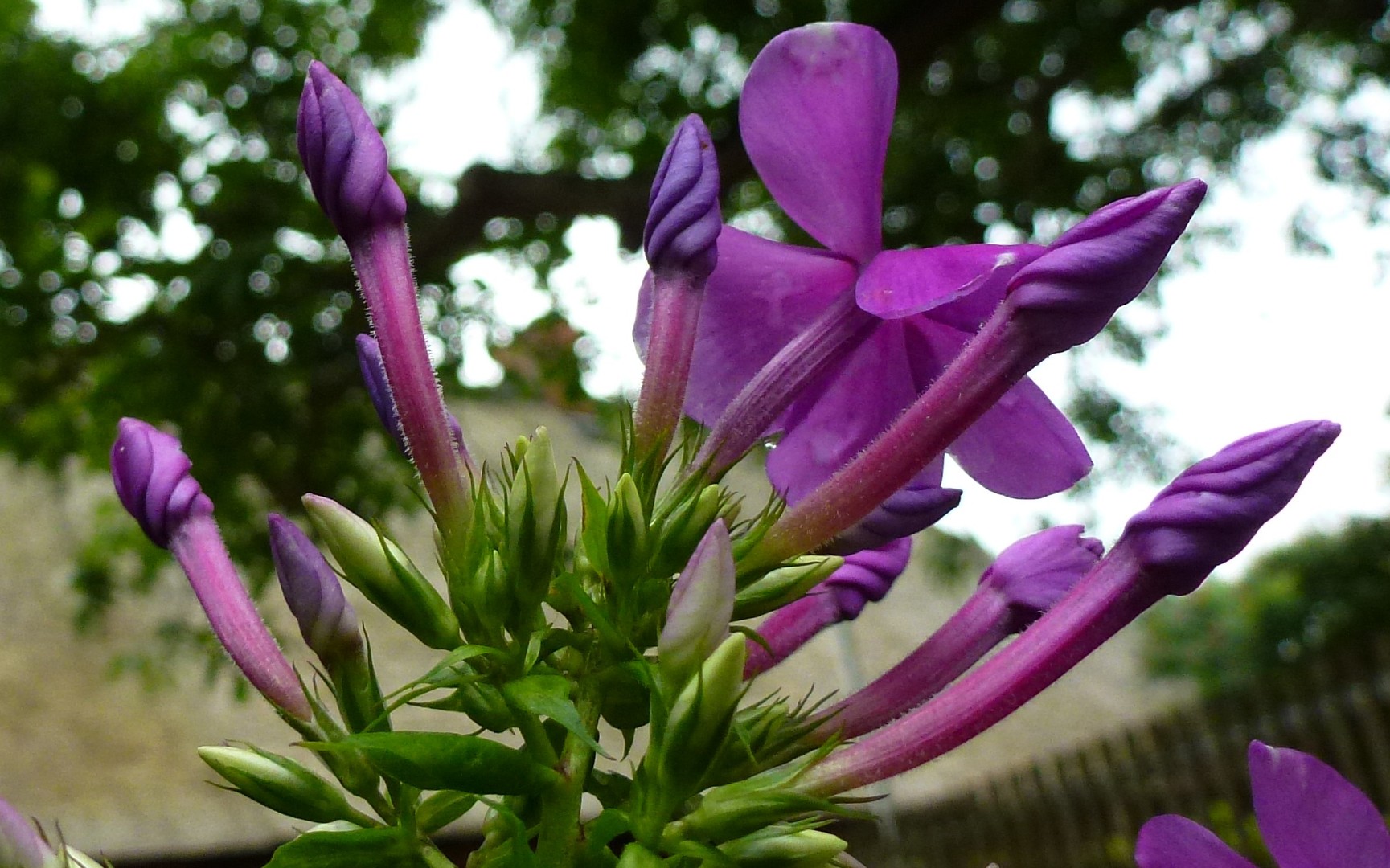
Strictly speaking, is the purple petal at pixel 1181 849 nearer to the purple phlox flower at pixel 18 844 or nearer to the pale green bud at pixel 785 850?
the pale green bud at pixel 785 850

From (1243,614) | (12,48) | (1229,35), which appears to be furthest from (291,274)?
(1243,614)

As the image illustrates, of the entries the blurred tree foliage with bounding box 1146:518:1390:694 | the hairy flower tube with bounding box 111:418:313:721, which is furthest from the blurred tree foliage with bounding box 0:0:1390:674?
the blurred tree foliage with bounding box 1146:518:1390:694

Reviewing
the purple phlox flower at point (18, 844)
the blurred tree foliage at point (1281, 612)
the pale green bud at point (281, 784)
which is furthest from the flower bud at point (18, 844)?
the blurred tree foliage at point (1281, 612)

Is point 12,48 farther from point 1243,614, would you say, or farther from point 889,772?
point 1243,614

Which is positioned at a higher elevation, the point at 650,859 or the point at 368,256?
the point at 368,256

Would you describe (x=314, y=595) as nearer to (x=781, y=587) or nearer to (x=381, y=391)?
(x=381, y=391)

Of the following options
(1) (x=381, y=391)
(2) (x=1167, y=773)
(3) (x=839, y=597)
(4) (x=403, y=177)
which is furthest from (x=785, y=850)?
(2) (x=1167, y=773)

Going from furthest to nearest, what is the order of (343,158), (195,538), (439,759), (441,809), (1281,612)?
(1281,612) < (195,538) < (343,158) < (441,809) < (439,759)
